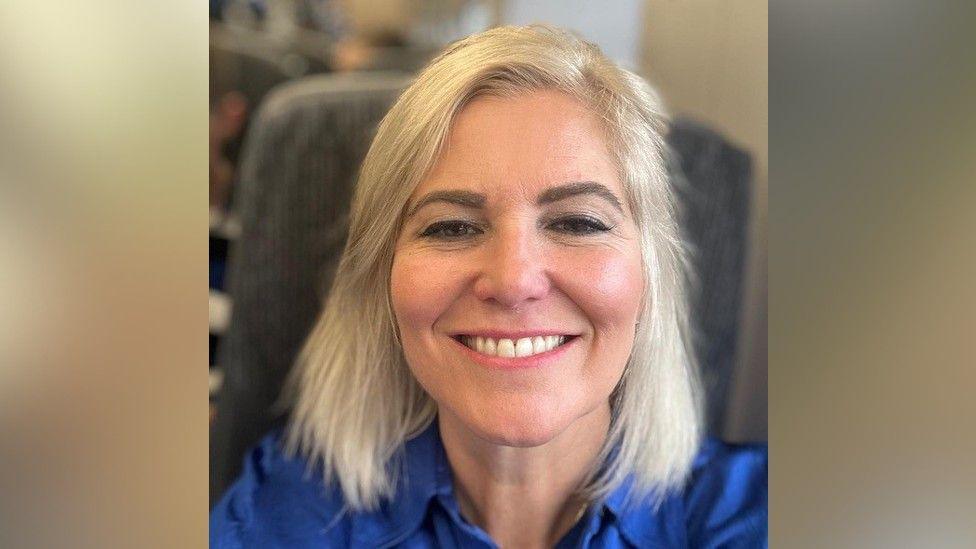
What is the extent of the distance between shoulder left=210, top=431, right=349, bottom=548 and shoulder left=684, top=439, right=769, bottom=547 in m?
0.67

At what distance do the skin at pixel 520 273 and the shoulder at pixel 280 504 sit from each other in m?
0.29

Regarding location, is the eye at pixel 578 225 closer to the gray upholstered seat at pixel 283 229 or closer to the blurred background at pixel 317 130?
the blurred background at pixel 317 130

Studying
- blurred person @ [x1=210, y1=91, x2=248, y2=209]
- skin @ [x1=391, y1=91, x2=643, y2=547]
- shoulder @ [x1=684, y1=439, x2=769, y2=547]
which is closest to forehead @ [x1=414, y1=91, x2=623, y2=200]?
skin @ [x1=391, y1=91, x2=643, y2=547]

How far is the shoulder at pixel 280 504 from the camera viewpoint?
1.52m

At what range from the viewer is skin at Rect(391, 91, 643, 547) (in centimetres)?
139

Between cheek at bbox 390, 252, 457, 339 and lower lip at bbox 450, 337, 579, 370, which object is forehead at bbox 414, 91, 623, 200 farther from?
lower lip at bbox 450, 337, 579, 370

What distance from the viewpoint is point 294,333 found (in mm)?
1501

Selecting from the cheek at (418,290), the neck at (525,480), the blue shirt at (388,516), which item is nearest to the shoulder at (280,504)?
the blue shirt at (388,516)

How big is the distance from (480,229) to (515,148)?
0.50 ft

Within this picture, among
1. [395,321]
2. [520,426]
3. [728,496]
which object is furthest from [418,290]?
[728,496]

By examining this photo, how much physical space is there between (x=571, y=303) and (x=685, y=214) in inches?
11.7

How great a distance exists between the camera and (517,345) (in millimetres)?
1436
